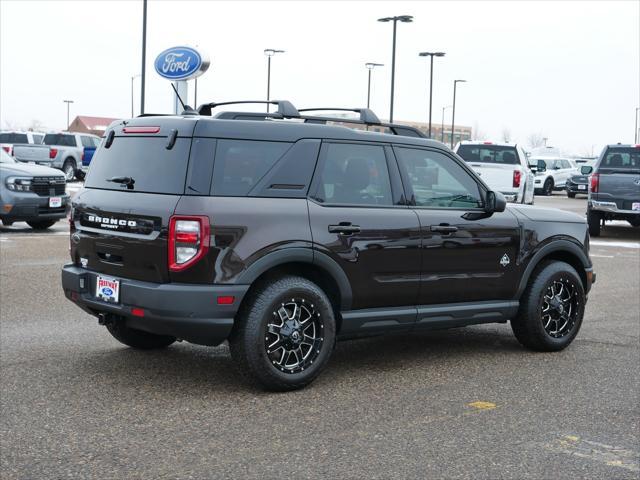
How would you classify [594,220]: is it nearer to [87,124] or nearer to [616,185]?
[616,185]

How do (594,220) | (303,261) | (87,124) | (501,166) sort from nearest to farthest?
(303,261) < (594,220) < (501,166) < (87,124)

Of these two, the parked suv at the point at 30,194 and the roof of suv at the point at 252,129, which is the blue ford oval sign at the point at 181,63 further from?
the roof of suv at the point at 252,129

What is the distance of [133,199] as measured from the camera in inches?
232

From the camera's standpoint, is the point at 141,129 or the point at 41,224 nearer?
the point at 141,129

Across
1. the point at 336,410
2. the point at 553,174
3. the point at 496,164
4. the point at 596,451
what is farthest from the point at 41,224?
the point at 553,174

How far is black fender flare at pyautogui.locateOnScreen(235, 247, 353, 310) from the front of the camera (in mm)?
5723

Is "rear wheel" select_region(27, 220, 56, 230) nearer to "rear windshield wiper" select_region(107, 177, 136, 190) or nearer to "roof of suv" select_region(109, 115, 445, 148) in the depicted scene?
"roof of suv" select_region(109, 115, 445, 148)

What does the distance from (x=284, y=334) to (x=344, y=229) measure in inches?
32.7

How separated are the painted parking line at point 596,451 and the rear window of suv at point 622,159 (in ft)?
46.8

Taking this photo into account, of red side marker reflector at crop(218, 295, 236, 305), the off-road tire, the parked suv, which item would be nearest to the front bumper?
the parked suv

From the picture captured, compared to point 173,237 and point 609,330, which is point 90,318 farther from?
point 609,330

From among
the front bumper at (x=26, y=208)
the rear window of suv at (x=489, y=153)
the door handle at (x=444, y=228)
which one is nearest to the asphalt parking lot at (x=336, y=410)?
the door handle at (x=444, y=228)

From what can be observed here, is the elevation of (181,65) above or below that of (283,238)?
above

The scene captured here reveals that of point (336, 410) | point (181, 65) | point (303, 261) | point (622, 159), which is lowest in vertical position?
point (336, 410)
